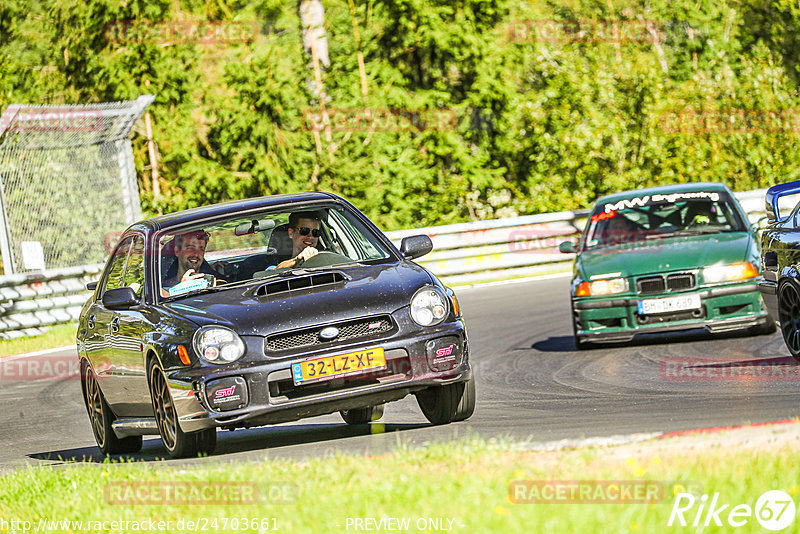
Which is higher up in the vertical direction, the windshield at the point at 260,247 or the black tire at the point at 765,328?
the windshield at the point at 260,247

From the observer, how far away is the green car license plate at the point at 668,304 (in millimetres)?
11742

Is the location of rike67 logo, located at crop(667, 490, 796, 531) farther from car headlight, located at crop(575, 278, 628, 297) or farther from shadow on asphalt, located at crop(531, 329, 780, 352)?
shadow on asphalt, located at crop(531, 329, 780, 352)

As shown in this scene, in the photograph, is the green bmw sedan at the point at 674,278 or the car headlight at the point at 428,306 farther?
the green bmw sedan at the point at 674,278

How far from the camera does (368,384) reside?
25.1 ft

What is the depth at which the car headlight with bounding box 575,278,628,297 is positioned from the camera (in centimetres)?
1205

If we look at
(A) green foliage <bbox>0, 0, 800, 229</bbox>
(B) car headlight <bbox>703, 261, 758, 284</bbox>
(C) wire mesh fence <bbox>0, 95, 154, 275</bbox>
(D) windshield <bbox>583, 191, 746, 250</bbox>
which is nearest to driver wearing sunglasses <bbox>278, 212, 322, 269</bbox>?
(B) car headlight <bbox>703, 261, 758, 284</bbox>

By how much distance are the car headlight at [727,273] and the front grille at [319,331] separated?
4.97m

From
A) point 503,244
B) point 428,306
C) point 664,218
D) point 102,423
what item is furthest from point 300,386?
point 503,244

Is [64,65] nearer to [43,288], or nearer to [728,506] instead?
[43,288]

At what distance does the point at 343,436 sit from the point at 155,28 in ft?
59.9

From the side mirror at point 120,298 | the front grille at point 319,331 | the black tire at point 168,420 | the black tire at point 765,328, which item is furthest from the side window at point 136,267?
the black tire at point 765,328

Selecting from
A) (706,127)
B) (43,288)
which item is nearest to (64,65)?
(43,288)

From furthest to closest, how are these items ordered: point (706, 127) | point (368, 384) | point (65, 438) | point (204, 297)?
1. point (706, 127)
2. point (65, 438)
3. point (204, 297)
4. point (368, 384)

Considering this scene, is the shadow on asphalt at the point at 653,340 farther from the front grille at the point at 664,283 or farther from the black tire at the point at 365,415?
the black tire at the point at 365,415
